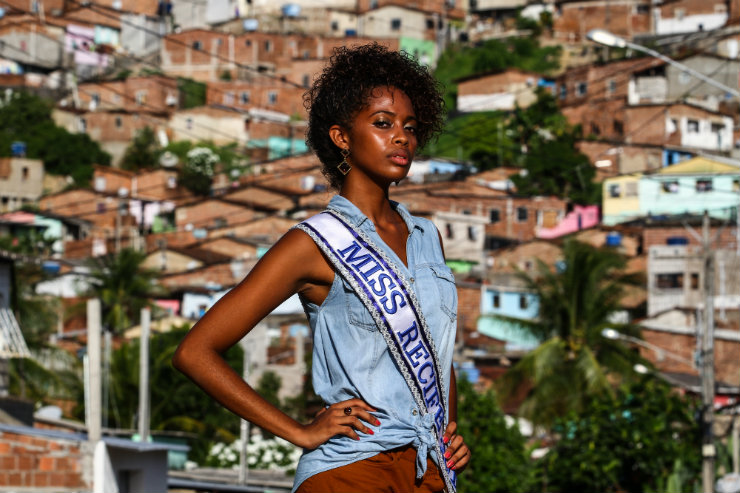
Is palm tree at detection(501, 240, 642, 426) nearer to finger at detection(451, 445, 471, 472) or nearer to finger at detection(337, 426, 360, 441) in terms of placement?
finger at detection(451, 445, 471, 472)

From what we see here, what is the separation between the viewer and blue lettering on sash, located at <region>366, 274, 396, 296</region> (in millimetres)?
3512

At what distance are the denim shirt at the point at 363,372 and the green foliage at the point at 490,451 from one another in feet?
83.3

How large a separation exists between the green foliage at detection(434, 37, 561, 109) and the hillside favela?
0.19 metres

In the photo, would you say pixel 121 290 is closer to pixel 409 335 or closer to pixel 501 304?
pixel 501 304

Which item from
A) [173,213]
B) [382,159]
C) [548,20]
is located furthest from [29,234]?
[382,159]

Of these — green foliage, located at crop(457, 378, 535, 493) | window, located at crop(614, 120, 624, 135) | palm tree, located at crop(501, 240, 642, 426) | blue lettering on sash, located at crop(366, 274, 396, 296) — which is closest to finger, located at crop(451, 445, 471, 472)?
blue lettering on sash, located at crop(366, 274, 396, 296)

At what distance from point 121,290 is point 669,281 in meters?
19.1

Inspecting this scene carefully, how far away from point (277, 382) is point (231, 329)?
129 ft

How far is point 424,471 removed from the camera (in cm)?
354

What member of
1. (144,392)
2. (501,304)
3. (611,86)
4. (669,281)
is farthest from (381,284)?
(611,86)

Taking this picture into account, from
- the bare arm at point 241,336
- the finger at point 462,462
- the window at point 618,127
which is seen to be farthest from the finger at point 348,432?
the window at point 618,127

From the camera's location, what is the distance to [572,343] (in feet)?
129

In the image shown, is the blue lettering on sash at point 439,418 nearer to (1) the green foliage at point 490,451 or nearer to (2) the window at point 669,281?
(1) the green foliage at point 490,451

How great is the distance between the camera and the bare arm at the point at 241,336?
11.2 feet
